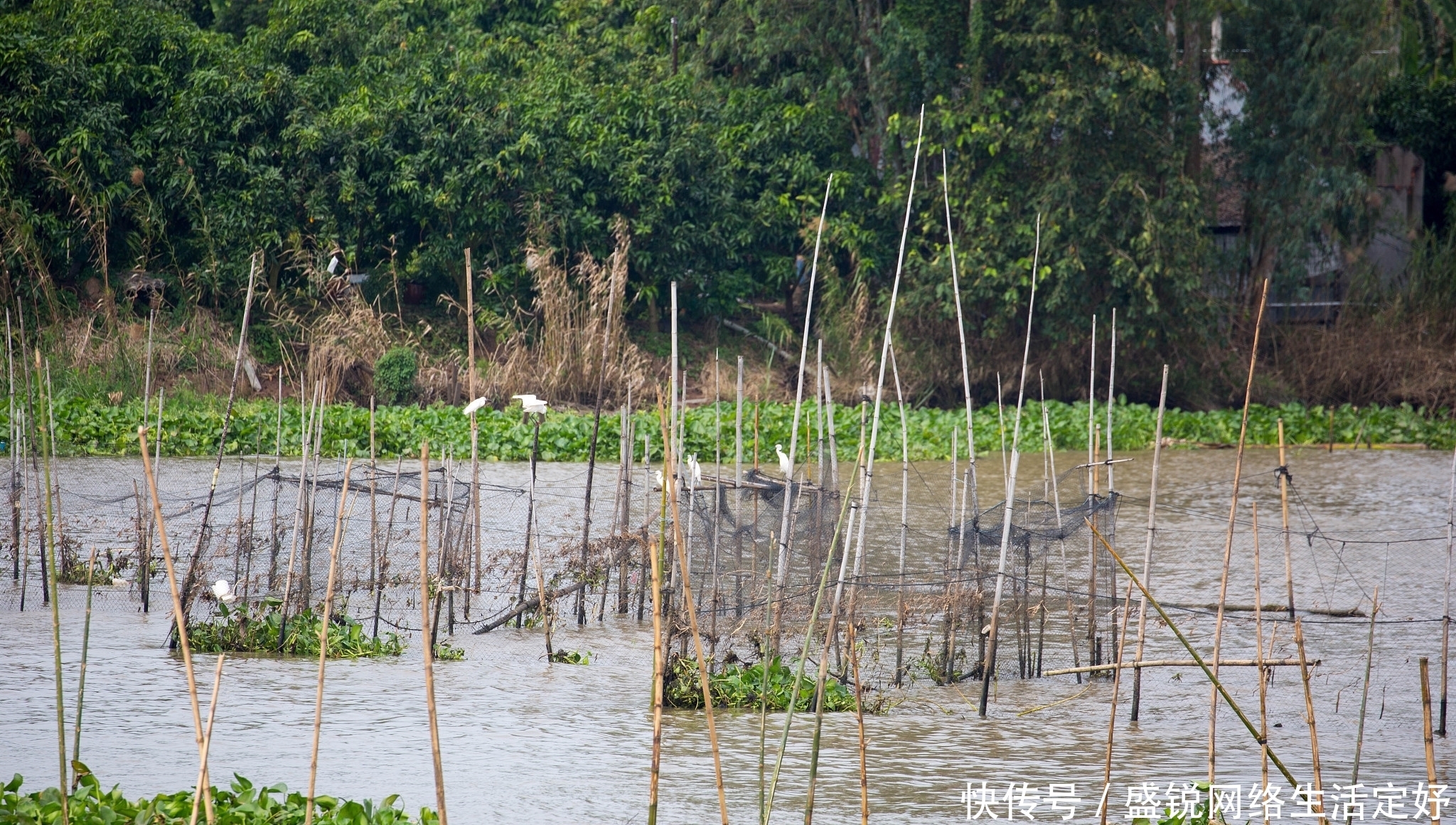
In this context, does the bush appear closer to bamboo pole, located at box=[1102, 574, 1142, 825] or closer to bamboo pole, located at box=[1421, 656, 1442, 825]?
bamboo pole, located at box=[1102, 574, 1142, 825]

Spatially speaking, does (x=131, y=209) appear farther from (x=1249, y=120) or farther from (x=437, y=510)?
(x=1249, y=120)

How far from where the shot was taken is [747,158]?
1712 cm

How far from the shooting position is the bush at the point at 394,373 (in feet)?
45.4

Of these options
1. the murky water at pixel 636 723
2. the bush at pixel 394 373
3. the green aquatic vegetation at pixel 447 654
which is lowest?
the murky water at pixel 636 723

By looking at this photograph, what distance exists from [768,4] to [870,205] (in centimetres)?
260

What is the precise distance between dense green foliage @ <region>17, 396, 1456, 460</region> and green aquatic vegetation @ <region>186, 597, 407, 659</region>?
4468 millimetres

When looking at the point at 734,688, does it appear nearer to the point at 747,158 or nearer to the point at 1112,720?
the point at 1112,720

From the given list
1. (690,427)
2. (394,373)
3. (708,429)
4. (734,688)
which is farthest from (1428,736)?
(394,373)

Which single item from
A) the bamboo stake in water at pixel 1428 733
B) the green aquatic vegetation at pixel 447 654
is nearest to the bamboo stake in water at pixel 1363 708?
the bamboo stake in water at pixel 1428 733

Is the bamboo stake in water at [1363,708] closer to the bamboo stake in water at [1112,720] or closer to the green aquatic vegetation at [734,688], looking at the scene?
the bamboo stake in water at [1112,720]

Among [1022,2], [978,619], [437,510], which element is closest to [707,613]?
[978,619]

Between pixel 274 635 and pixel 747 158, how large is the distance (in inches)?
468

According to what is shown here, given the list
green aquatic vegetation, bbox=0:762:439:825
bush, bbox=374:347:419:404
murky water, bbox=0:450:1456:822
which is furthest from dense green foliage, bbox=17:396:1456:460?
green aquatic vegetation, bbox=0:762:439:825

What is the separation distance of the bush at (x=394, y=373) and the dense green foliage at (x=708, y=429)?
0.30 metres
